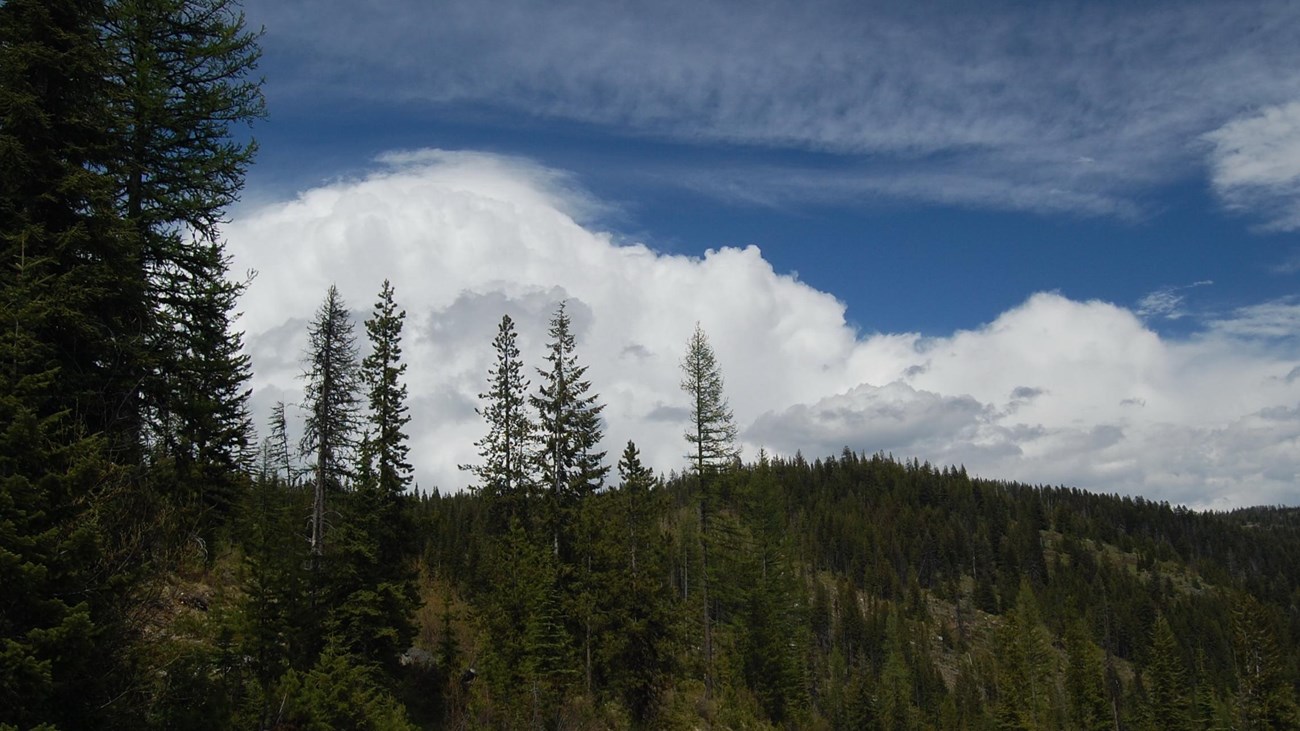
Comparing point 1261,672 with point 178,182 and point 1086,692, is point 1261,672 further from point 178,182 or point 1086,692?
point 178,182

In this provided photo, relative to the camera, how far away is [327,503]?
97.2ft

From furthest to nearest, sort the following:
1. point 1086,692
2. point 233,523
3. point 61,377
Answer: point 1086,692 < point 233,523 < point 61,377

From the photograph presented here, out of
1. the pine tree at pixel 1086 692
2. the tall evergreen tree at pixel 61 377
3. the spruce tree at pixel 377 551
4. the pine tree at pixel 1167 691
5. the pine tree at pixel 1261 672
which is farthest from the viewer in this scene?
the pine tree at pixel 1086 692

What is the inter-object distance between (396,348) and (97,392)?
1824 centimetres

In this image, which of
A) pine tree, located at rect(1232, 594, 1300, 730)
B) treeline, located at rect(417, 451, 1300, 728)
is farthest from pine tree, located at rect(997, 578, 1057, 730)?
pine tree, located at rect(1232, 594, 1300, 730)

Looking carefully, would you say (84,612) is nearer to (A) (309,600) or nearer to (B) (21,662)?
(B) (21,662)

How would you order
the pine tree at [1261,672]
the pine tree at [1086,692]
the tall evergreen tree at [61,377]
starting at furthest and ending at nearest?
the pine tree at [1086,692]
the pine tree at [1261,672]
the tall evergreen tree at [61,377]

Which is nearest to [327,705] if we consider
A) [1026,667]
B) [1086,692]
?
[1086,692]

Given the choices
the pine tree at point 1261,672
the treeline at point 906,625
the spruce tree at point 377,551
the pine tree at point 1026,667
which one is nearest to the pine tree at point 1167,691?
the treeline at point 906,625

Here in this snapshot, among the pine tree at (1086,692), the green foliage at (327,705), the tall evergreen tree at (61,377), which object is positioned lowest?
the pine tree at (1086,692)

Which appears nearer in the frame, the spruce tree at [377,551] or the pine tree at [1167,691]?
the spruce tree at [377,551]

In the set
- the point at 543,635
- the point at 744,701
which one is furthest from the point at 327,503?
the point at 744,701

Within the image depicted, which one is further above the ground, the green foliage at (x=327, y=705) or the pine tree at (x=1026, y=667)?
the green foliage at (x=327, y=705)

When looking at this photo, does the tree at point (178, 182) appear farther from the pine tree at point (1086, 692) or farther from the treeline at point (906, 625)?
the pine tree at point (1086, 692)
